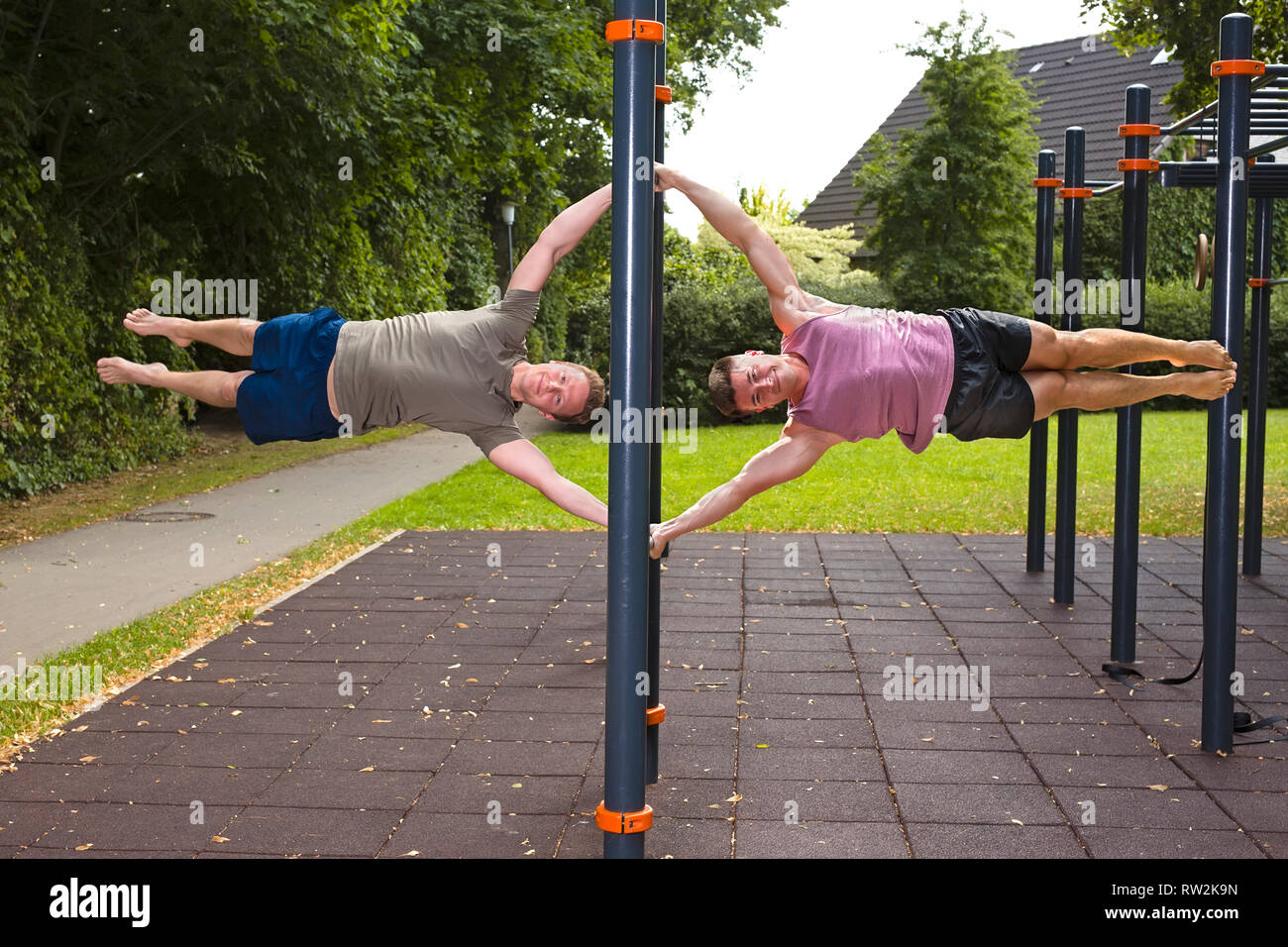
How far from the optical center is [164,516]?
1044 centimetres

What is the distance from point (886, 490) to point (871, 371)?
373 inches

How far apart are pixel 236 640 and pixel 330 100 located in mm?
5735

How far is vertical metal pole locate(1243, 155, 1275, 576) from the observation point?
8.12 metres

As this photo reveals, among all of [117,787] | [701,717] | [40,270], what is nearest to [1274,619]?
[701,717]

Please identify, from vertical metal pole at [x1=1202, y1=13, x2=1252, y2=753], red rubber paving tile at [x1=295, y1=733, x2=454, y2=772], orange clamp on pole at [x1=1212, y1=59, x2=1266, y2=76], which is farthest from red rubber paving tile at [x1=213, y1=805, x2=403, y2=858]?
orange clamp on pole at [x1=1212, y1=59, x2=1266, y2=76]

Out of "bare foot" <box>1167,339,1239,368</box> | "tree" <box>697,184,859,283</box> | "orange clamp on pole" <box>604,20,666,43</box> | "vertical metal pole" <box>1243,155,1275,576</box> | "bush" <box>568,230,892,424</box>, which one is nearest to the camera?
"orange clamp on pole" <box>604,20,666,43</box>

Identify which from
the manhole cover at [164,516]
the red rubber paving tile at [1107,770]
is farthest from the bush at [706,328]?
the red rubber paving tile at [1107,770]

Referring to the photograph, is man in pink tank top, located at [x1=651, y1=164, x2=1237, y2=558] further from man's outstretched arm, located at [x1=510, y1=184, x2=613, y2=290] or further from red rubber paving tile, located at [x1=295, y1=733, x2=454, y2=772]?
red rubber paving tile, located at [x1=295, y1=733, x2=454, y2=772]

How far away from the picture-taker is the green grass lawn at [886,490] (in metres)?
10.9

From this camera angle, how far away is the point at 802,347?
385cm

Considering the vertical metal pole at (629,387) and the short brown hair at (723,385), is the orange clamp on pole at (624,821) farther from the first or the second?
the short brown hair at (723,385)

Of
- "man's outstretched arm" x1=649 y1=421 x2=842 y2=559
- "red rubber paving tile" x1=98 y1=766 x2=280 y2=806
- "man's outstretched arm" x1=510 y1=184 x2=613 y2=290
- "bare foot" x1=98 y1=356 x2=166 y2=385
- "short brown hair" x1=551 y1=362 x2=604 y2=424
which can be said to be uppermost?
"man's outstretched arm" x1=510 y1=184 x2=613 y2=290

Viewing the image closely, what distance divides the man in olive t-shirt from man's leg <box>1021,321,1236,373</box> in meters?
1.50

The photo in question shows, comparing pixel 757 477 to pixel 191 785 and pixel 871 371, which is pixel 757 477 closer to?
pixel 871 371
